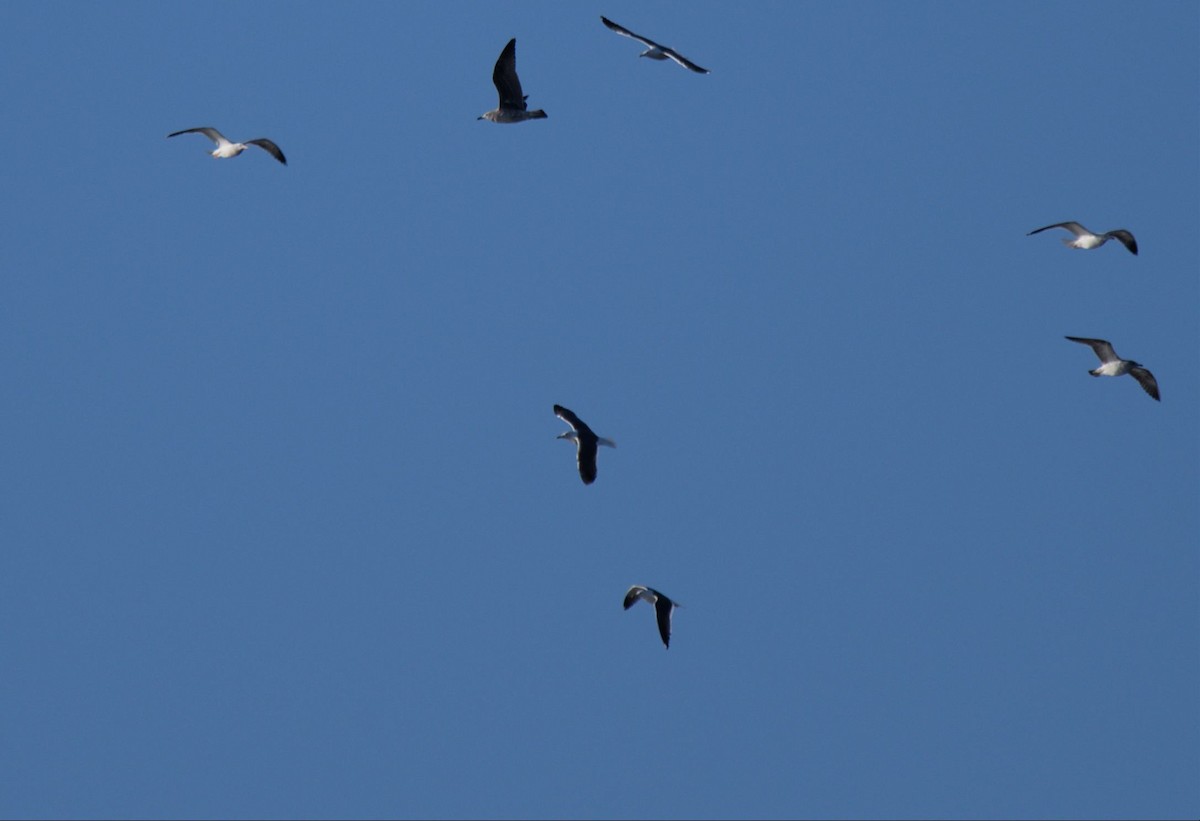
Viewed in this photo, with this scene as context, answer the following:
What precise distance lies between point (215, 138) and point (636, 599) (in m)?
12.2

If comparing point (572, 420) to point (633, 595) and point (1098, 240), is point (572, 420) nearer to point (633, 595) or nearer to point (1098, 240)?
point (633, 595)

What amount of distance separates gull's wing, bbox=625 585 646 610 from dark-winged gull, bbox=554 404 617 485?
306 centimetres

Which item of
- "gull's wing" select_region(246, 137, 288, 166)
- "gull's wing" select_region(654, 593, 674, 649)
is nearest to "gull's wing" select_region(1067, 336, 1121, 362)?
"gull's wing" select_region(654, 593, 674, 649)

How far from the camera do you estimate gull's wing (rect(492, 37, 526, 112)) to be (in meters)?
40.6

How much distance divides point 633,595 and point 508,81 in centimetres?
1021

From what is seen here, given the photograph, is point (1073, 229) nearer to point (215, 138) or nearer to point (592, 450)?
point (592, 450)

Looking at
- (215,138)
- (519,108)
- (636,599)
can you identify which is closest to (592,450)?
(636,599)

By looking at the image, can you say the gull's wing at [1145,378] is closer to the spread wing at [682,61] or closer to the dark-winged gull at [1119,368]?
the dark-winged gull at [1119,368]

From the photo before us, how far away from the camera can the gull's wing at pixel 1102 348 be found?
147 ft

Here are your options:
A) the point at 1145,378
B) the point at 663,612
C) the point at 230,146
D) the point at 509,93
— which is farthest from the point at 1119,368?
the point at 230,146

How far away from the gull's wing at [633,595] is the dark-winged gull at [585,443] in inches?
121

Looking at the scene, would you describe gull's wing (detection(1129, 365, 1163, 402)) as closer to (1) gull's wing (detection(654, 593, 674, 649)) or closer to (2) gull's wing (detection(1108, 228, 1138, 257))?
(2) gull's wing (detection(1108, 228, 1138, 257))

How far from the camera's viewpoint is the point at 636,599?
143 ft

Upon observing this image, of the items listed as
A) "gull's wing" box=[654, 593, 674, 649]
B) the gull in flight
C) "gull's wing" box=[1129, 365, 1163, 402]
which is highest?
the gull in flight
